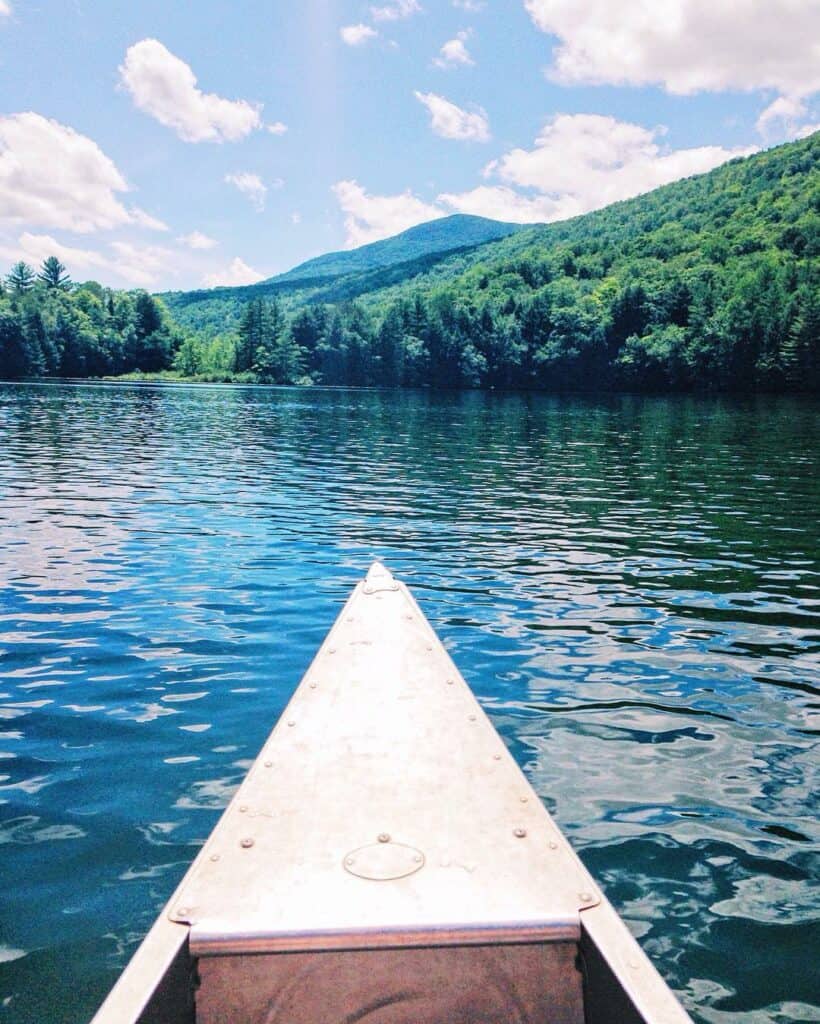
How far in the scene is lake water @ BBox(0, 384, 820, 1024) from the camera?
520 cm

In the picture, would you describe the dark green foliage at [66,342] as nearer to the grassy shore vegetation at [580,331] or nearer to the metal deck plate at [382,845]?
the grassy shore vegetation at [580,331]

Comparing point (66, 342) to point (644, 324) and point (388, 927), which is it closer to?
point (644, 324)

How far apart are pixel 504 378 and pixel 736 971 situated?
16078cm

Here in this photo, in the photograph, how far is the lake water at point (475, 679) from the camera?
5199mm

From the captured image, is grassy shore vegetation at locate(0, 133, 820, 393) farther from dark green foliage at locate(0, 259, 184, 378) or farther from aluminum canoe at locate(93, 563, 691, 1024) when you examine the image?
aluminum canoe at locate(93, 563, 691, 1024)

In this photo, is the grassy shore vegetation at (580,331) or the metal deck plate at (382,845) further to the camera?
the grassy shore vegetation at (580,331)

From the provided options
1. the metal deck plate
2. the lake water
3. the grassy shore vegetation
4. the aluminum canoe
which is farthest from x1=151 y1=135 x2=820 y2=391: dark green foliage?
the aluminum canoe

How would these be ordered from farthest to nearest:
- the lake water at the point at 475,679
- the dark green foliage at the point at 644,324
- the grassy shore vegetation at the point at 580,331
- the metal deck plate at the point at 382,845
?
the grassy shore vegetation at the point at 580,331
the dark green foliage at the point at 644,324
the lake water at the point at 475,679
the metal deck plate at the point at 382,845

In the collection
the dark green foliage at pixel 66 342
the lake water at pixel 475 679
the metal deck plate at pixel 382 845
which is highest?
the dark green foliage at pixel 66 342

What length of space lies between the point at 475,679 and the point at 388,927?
6063 mm

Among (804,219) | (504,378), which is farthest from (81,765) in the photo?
(804,219)

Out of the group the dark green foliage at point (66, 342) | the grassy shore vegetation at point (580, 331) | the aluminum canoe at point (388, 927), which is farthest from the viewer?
the dark green foliage at point (66, 342)

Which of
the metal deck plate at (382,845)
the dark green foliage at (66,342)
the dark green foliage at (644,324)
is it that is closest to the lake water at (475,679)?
the metal deck plate at (382,845)

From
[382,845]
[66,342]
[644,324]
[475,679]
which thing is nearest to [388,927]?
[382,845]
